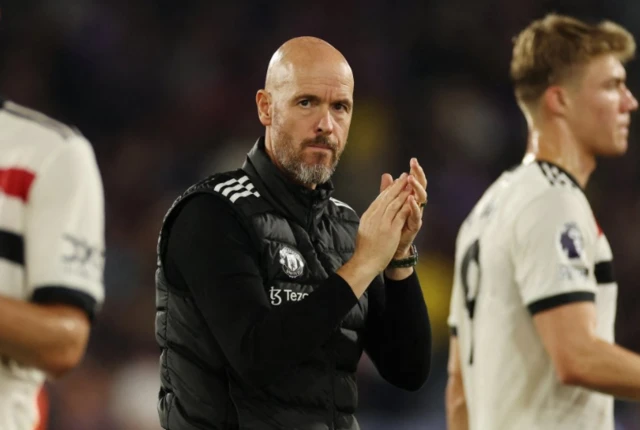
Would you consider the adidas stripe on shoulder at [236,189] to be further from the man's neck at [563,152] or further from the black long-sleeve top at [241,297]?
the man's neck at [563,152]

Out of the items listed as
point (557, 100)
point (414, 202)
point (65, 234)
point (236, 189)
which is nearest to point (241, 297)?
point (236, 189)

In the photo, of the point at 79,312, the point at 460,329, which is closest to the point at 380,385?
the point at 460,329

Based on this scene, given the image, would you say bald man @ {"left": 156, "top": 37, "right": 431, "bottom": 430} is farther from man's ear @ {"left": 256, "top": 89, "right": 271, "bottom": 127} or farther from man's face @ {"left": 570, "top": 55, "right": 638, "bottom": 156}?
man's face @ {"left": 570, "top": 55, "right": 638, "bottom": 156}

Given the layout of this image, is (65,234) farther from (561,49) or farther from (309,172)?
(561,49)

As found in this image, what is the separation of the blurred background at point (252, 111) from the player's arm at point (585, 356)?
375 cm

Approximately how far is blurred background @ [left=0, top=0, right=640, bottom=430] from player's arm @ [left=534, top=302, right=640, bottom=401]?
375 cm

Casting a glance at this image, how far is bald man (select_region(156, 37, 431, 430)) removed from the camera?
2869 millimetres

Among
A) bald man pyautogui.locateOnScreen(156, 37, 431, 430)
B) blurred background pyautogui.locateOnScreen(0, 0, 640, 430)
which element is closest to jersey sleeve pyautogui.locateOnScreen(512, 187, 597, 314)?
bald man pyautogui.locateOnScreen(156, 37, 431, 430)

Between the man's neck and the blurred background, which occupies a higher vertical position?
the blurred background

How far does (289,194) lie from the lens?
3.25 meters

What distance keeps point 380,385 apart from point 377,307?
4.21m

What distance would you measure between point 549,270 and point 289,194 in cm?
101

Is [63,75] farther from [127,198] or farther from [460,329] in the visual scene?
[460,329]

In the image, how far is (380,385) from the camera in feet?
24.5
